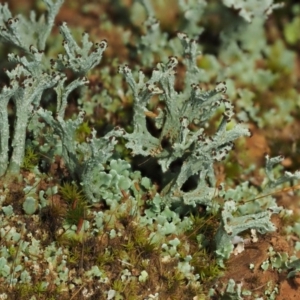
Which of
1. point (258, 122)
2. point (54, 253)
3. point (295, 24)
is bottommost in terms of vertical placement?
A: point (54, 253)

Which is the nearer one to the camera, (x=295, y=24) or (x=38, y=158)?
(x=38, y=158)

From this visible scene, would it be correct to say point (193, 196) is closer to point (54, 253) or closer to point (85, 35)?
point (54, 253)

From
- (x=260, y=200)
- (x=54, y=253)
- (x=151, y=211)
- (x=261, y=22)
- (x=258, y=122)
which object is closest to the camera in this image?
(x=54, y=253)

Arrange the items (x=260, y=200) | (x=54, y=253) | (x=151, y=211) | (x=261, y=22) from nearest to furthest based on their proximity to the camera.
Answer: (x=54, y=253), (x=151, y=211), (x=260, y=200), (x=261, y=22)

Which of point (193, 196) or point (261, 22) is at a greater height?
point (261, 22)

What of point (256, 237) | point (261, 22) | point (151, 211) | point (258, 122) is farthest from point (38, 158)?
point (261, 22)

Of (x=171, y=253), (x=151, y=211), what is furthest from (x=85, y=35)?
(x=171, y=253)
